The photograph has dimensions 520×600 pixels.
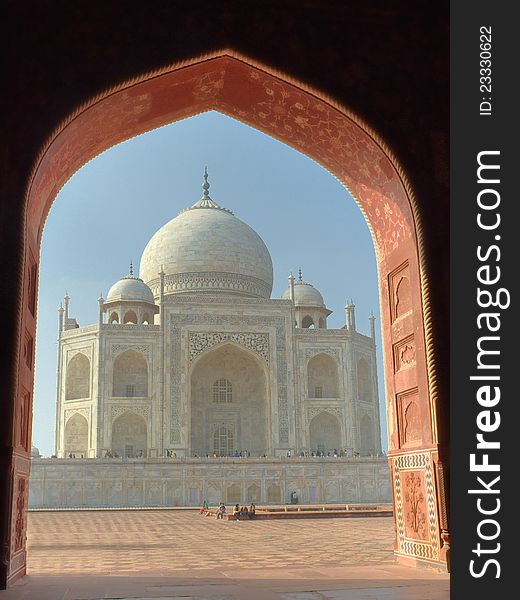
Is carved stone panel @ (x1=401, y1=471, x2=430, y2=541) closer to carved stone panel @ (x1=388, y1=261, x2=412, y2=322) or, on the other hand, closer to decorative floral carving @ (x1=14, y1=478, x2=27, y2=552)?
carved stone panel @ (x1=388, y1=261, x2=412, y2=322)

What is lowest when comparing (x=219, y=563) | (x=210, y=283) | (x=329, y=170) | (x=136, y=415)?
(x=219, y=563)

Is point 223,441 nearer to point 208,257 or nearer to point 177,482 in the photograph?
point 208,257

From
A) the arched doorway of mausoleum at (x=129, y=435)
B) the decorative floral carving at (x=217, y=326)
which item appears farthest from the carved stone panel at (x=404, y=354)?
the arched doorway of mausoleum at (x=129, y=435)

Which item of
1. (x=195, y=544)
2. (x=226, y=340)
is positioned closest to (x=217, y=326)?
(x=226, y=340)

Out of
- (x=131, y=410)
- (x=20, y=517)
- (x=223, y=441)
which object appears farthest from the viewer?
(x=223, y=441)

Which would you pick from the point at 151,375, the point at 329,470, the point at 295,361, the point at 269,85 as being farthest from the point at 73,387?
the point at 269,85

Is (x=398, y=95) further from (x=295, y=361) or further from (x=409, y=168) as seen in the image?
(x=295, y=361)

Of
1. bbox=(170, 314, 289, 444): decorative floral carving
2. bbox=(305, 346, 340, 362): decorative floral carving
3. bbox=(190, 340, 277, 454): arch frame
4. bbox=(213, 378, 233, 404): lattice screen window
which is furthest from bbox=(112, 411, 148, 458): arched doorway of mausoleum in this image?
bbox=(305, 346, 340, 362): decorative floral carving
